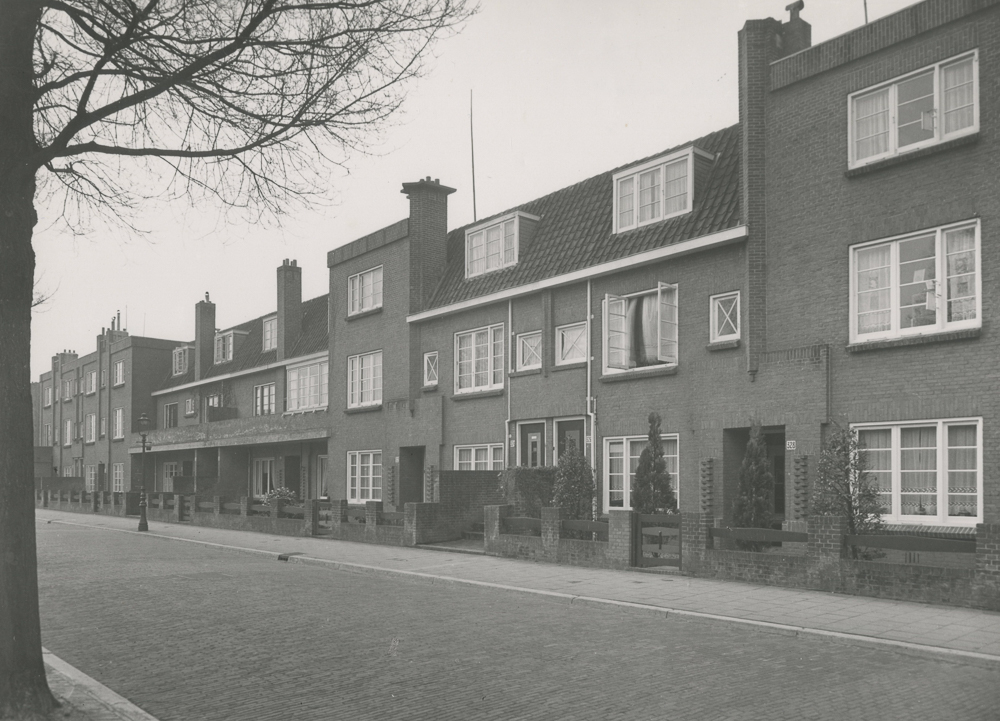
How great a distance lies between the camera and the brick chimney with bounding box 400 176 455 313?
1136 inches

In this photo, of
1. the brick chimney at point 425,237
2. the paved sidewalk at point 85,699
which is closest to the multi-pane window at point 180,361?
the brick chimney at point 425,237

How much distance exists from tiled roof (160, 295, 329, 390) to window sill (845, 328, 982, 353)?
24.0 m

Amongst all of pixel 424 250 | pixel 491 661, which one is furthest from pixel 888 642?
pixel 424 250

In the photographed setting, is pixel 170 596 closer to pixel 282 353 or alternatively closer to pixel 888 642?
pixel 888 642

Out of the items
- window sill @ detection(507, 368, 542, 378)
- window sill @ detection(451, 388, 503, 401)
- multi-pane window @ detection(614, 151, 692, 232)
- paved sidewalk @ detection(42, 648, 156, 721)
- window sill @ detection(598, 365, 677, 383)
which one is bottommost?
paved sidewalk @ detection(42, 648, 156, 721)

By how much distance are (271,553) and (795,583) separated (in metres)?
12.4

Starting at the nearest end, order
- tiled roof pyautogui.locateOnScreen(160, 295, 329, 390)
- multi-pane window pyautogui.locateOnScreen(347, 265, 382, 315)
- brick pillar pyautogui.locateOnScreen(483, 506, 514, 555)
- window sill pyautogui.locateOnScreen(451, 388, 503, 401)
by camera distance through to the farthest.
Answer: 1. brick pillar pyautogui.locateOnScreen(483, 506, 514, 555)
2. window sill pyautogui.locateOnScreen(451, 388, 503, 401)
3. multi-pane window pyautogui.locateOnScreen(347, 265, 382, 315)
4. tiled roof pyautogui.locateOnScreen(160, 295, 329, 390)

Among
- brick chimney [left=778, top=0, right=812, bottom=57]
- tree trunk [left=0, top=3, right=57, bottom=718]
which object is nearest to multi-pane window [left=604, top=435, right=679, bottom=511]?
brick chimney [left=778, top=0, right=812, bottom=57]

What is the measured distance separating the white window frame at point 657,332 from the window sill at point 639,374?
54 mm

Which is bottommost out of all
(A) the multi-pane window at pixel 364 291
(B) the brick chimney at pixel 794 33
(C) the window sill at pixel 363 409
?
(C) the window sill at pixel 363 409

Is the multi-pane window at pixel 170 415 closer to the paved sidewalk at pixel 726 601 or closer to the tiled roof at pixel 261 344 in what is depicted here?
the tiled roof at pixel 261 344

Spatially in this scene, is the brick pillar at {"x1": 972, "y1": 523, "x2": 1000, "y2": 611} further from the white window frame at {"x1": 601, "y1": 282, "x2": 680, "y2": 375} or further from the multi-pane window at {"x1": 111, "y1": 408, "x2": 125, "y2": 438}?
the multi-pane window at {"x1": 111, "y1": 408, "x2": 125, "y2": 438}

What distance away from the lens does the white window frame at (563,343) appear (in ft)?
74.4

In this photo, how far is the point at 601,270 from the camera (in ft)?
71.8
